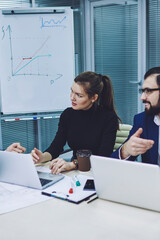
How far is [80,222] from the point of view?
41.1 inches

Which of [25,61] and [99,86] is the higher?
[25,61]

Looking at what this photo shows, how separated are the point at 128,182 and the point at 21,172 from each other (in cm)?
52

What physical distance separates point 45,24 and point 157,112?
1933mm

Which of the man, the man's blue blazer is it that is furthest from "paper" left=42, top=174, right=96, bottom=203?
the man's blue blazer

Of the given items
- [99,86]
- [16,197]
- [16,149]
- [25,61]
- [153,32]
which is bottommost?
[16,197]

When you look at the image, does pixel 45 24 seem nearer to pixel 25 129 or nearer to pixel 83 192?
pixel 25 129

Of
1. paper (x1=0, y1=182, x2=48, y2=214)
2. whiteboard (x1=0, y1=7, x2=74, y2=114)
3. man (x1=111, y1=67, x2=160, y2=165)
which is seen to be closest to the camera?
paper (x1=0, y1=182, x2=48, y2=214)

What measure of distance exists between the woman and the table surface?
2.14 feet

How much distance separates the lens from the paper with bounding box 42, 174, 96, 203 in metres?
1.24

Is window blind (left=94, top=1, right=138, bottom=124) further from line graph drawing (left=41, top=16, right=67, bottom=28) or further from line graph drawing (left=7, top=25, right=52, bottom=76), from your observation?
line graph drawing (left=7, top=25, right=52, bottom=76)

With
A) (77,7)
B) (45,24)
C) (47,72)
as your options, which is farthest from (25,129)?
(77,7)

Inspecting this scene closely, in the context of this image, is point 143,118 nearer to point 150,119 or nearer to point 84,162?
point 150,119

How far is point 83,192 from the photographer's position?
129 centimetres

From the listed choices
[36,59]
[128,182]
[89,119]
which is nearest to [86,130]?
[89,119]
